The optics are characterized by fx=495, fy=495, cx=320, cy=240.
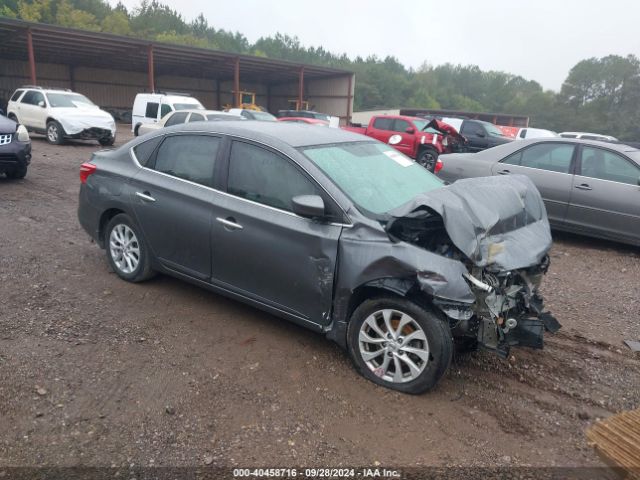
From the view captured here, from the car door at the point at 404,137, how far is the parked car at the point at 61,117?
869 centimetres

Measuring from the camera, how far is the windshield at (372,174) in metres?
3.56

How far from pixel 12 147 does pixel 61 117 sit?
661 centimetres

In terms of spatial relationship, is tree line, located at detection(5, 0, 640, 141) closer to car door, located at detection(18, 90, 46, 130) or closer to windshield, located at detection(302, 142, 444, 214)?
car door, located at detection(18, 90, 46, 130)

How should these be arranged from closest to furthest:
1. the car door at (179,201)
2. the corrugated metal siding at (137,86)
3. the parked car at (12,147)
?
the car door at (179,201)
the parked car at (12,147)
the corrugated metal siding at (137,86)

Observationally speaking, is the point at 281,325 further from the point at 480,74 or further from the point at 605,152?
the point at 480,74

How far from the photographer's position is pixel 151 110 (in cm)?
1748

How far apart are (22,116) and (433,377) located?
16551mm

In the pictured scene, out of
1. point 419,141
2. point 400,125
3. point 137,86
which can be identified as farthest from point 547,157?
point 137,86

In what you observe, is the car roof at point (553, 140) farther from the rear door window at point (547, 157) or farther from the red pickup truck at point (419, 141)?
the red pickup truck at point (419, 141)

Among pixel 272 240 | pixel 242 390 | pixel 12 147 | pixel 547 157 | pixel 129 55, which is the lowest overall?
pixel 242 390

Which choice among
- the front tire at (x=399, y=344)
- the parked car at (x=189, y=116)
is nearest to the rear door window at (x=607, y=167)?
the front tire at (x=399, y=344)

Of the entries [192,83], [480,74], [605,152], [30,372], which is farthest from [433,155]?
[480,74]

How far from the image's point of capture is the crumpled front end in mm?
3094

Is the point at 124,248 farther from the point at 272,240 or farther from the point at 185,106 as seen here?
the point at 185,106
